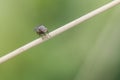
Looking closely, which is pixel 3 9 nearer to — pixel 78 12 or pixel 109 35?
pixel 78 12

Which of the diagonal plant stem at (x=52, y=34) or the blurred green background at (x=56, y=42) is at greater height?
the blurred green background at (x=56, y=42)

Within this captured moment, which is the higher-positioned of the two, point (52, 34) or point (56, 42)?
point (56, 42)

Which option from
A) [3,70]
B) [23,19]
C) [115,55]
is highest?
[23,19]

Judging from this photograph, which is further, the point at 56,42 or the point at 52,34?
the point at 56,42

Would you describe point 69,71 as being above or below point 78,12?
below

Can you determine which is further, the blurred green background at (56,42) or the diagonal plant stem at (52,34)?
the blurred green background at (56,42)

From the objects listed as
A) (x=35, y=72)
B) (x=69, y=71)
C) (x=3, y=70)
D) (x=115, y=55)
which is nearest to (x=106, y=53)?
(x=115, y=55)

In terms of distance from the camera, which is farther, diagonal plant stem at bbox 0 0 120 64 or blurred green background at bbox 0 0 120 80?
blurred green background at bbox 0 0 120 80

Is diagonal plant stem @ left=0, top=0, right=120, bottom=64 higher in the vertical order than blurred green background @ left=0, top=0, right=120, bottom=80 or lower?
lower
